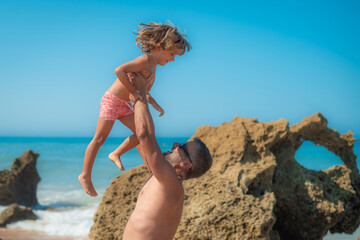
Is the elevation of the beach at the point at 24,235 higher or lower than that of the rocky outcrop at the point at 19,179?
lower

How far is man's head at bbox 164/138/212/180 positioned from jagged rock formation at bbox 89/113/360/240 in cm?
221

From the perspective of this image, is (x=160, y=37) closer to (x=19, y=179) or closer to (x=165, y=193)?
(x=165, y=193)

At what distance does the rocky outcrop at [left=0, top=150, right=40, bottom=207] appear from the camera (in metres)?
12.2

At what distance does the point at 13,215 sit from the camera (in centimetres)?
1103

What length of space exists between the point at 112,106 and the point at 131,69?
47 cm

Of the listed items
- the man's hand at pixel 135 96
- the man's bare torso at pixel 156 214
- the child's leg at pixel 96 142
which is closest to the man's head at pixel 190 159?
the man's bare torso at pixel 156 214

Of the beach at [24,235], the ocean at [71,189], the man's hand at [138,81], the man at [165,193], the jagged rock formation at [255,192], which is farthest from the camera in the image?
the ocean at [71,189]

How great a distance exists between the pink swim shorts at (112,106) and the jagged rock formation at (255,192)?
2048 millimetres

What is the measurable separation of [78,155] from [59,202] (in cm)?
2351

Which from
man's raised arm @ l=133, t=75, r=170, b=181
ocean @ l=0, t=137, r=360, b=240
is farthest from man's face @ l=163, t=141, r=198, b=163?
ocean @ l=0, t=137, r=360, b=240

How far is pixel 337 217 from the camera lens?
18.5ft

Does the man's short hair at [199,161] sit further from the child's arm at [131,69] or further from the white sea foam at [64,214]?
the white sea foam at [64,214]

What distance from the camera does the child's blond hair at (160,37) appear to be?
110 inches

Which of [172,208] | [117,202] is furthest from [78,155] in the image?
[172,208]
